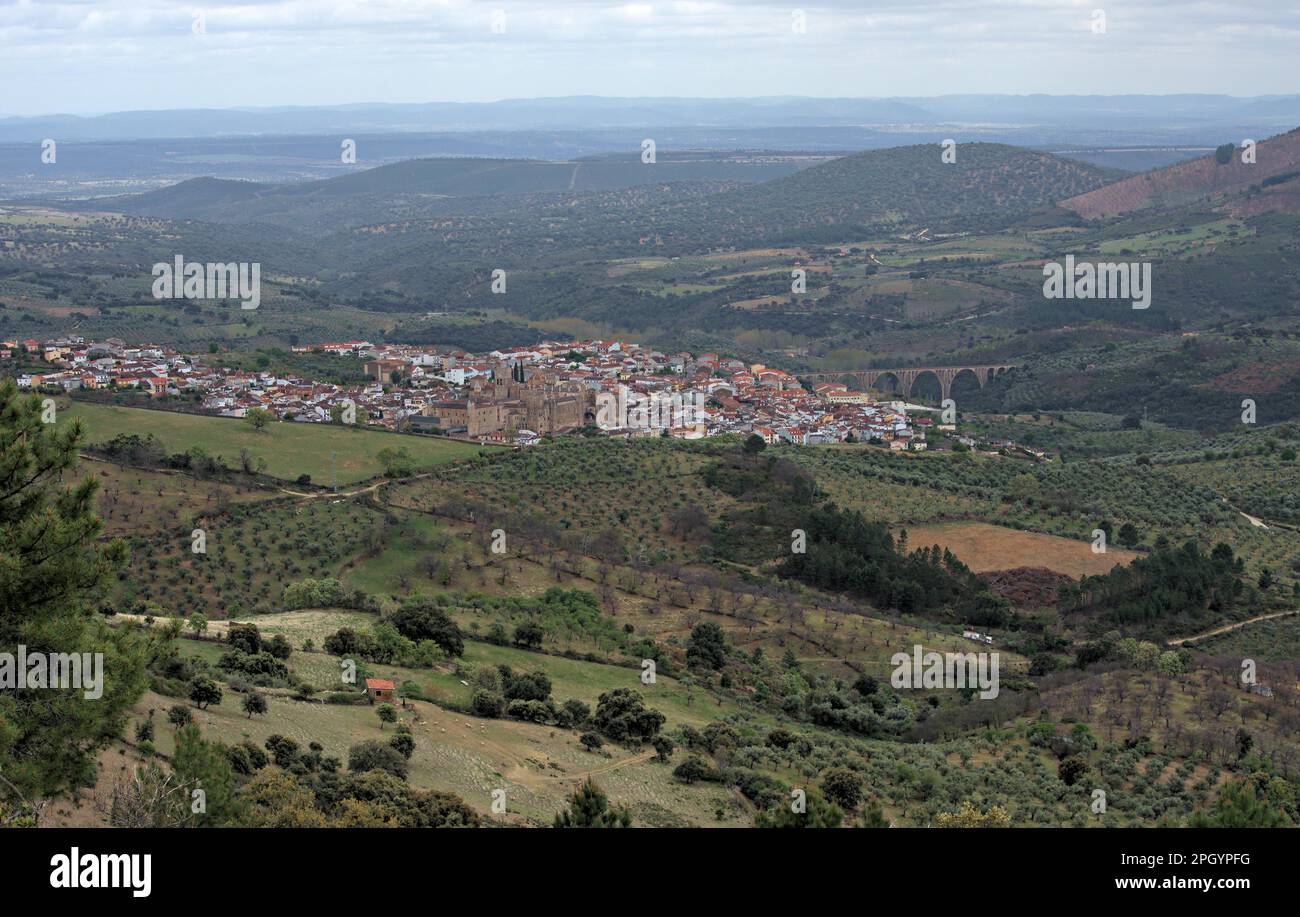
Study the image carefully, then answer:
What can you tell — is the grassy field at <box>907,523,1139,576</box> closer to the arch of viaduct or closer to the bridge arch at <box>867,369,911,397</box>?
the arch of viaduct

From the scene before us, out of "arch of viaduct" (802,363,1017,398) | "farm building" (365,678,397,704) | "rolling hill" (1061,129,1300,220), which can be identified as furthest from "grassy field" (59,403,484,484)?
"rolling hill" (1061,129,1300,220)

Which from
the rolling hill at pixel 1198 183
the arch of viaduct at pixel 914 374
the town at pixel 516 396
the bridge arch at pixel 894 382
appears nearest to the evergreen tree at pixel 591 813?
the town at pixel 516 396

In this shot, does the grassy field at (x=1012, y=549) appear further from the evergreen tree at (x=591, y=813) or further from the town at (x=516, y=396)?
the evergreen tree at (x=591, y=813)
